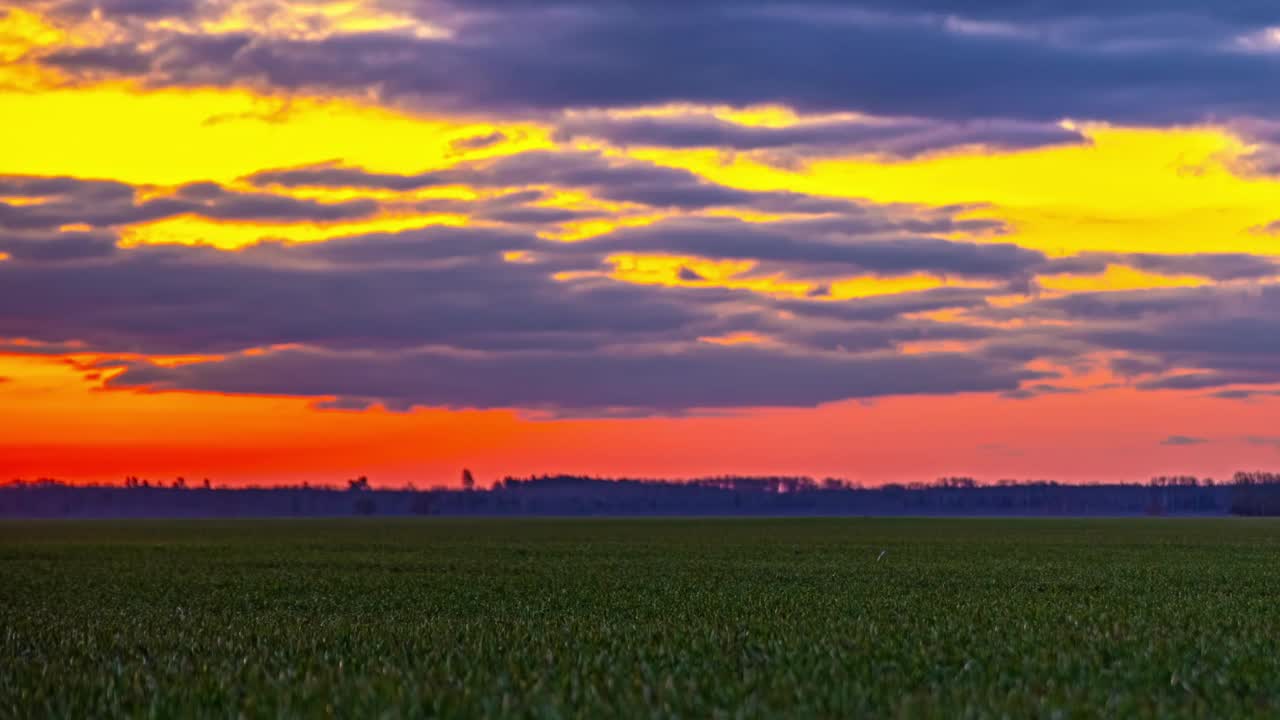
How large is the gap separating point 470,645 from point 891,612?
10006 mm

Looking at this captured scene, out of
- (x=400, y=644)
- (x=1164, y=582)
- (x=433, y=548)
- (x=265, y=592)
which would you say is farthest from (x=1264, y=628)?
(x=433, y=548)

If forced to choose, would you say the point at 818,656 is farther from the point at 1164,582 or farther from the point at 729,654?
the point at 1164,582

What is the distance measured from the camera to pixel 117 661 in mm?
20250

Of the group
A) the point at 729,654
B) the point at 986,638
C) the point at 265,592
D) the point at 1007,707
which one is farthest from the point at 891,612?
the point at 265,592

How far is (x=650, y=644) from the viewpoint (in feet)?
71.4

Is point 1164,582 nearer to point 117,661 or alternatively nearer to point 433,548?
point 117,661

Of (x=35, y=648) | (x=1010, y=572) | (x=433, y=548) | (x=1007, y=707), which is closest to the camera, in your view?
(x=1007, y=707)

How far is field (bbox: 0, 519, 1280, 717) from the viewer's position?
16.0m

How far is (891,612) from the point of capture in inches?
1131

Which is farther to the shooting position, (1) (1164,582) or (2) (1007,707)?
(1) (1164,582)

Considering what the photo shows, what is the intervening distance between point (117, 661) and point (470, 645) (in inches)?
191

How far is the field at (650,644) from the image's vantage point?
1599 centimetres

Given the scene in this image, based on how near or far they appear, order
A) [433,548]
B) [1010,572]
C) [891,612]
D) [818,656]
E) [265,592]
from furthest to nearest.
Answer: [433,548], [1010,572], [265,592], [891,612], [818,656]

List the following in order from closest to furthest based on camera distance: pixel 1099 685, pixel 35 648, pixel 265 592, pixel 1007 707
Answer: pixel 1007 707, pixel 1099 685, pixel 35 648, pixel 265 592
